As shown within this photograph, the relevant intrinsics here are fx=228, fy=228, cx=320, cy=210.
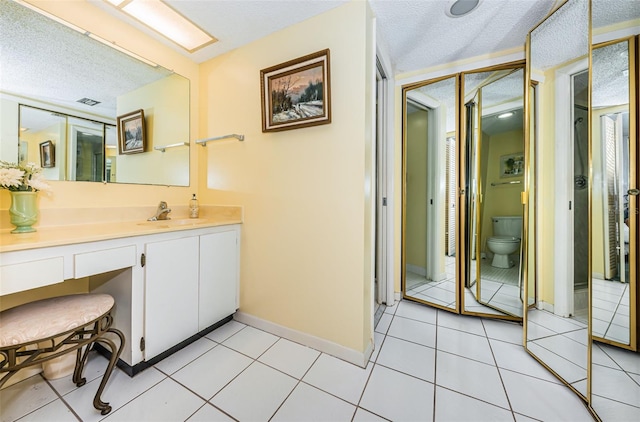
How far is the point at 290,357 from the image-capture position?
1.54 meters

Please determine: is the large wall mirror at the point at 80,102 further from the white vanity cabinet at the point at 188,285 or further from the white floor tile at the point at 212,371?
the white floor tile at the point at 212,371

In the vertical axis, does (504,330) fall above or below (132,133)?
below

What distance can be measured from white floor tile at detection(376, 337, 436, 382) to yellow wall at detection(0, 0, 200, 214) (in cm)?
212

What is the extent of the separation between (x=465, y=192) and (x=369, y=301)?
1430 mm

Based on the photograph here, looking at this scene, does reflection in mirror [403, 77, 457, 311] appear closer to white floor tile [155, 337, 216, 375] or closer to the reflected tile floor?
the reflected tile floor

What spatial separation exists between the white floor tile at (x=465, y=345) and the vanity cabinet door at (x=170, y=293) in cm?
180

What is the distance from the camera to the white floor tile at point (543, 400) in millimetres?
1113

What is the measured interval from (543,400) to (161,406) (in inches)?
78.0

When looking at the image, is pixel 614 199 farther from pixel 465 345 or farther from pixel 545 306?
pixel 465 345

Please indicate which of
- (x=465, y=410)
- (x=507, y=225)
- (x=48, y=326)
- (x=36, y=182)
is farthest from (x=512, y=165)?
(x=36, y=182)

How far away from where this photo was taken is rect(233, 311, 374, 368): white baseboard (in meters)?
1.48

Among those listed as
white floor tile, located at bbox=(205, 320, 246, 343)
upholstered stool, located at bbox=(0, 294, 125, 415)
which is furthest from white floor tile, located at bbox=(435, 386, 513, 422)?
upholstered stool, located at bbox=(0, 294, 125, 415)

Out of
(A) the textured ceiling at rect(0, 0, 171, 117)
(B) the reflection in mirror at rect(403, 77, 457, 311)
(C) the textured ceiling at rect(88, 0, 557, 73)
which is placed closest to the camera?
(A) the textured ceiling at rect(0, 0, 171, 117)

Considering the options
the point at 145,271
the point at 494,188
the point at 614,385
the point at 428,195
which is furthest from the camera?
the point at 428,195
